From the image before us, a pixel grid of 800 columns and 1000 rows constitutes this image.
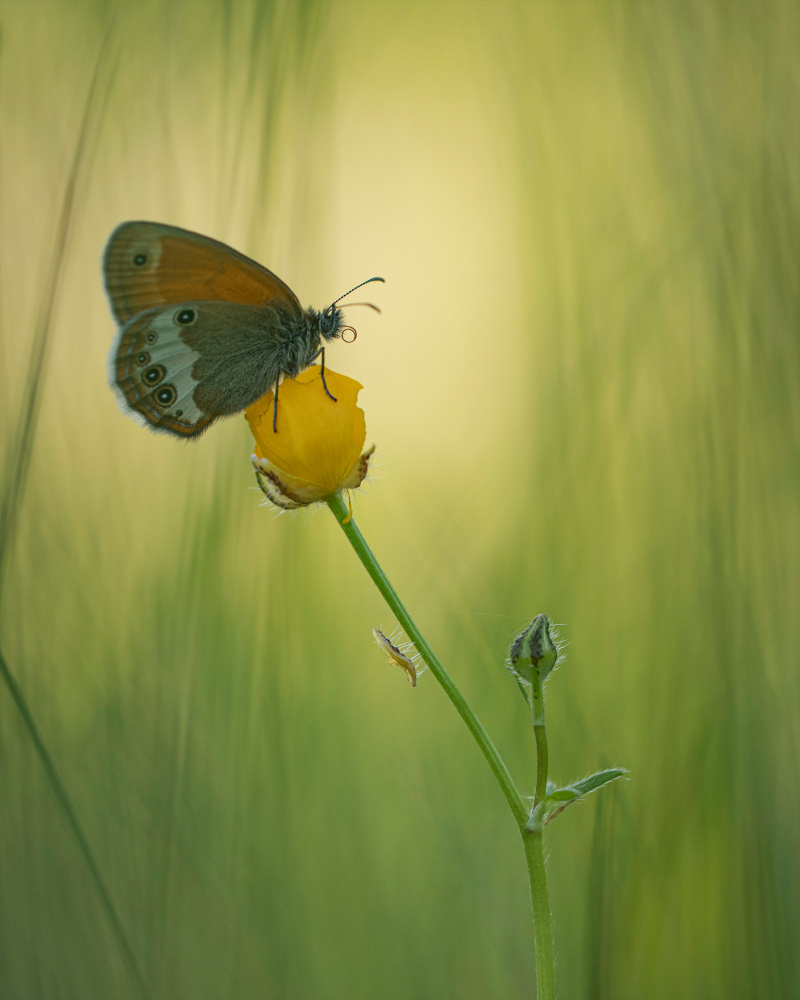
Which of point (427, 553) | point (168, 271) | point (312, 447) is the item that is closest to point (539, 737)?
point (312, 447)

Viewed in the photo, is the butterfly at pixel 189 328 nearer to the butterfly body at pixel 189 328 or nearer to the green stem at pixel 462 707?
the butterfly body at pixel 189 328

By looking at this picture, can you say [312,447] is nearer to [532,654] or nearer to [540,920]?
[532,654]

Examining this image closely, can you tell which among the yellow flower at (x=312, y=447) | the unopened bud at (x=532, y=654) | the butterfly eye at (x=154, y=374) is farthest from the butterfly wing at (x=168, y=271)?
the unopened bud at (x=532, y=654)

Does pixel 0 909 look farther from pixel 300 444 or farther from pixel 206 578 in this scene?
pixel 300 444

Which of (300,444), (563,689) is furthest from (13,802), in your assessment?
(563,689)

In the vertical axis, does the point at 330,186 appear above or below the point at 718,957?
above

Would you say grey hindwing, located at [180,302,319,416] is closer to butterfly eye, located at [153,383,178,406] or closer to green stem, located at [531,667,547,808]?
butterfly eye, located at [153,383,178,406]

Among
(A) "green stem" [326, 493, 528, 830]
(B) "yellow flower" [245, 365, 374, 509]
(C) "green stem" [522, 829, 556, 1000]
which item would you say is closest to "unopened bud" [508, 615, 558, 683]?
(A) "green stem" [326, 493, 528, 830]
